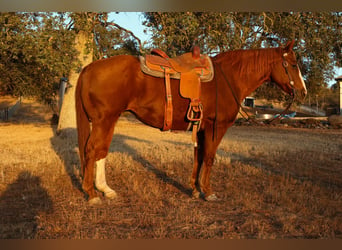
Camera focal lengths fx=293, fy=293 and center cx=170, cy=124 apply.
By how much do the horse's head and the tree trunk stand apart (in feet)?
23.6

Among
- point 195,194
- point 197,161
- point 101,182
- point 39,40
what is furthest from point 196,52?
point 39,40

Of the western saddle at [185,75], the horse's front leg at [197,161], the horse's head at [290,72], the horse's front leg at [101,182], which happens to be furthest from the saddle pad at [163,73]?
the horse's front leg at [101,182]

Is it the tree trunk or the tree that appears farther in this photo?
the tree trunk

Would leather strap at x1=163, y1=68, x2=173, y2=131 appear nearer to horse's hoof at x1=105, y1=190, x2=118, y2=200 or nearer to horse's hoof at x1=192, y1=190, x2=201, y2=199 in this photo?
horse's hoof at x1=192, y1=190, x2=201, y2=199

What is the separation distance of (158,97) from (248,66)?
5.21ft

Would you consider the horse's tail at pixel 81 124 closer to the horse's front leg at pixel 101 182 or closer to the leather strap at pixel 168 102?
the horse's front leg at pixel 101 182

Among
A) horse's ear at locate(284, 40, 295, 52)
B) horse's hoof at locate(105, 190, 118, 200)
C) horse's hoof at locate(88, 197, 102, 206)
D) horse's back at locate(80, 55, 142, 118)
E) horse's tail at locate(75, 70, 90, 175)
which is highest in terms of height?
horse's ear at locate(284, 40, 295, 52)

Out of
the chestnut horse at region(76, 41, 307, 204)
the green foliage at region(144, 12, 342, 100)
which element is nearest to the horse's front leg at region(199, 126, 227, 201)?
the chestnut horse at region(76, 41, 307, 204)

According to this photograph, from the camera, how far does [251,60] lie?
4.69 meters

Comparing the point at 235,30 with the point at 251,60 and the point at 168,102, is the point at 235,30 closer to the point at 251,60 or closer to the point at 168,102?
the point at 251,60

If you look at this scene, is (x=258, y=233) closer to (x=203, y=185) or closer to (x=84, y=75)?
(x=203, y=185)

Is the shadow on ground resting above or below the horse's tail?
below

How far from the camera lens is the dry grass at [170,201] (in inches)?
124

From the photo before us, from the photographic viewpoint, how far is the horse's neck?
184 inches
